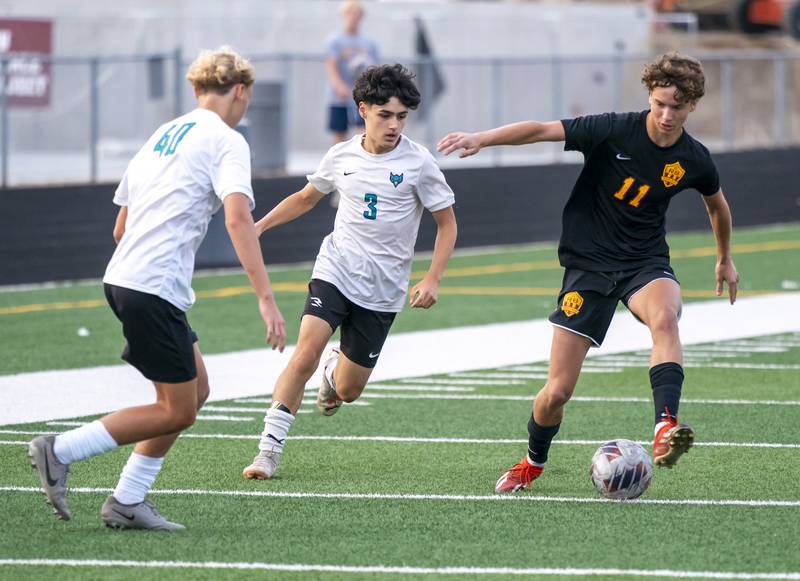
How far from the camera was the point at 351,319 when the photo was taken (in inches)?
313

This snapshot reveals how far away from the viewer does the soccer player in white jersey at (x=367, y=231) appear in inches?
300

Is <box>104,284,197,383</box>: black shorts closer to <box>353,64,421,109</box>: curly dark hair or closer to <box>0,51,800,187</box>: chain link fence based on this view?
<box>353,64,421,109</box>: curly dark hair

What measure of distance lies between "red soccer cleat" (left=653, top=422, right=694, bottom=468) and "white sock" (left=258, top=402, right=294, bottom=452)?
1.84 m

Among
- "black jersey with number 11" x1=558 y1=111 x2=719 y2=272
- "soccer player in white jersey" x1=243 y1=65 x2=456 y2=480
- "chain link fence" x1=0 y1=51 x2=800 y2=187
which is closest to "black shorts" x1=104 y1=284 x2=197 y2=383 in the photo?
"soccer player in white jersey" x1=243 y1=65 x2=456 y2=480

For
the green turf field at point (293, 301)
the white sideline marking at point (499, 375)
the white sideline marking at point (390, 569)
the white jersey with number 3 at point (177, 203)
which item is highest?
the white jersey with number 3 at point (177, 203)

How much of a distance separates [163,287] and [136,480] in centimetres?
79

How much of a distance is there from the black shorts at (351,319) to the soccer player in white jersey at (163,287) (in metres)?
1.53

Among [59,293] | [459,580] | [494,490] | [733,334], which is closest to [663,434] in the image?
[494,490]

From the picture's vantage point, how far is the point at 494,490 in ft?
23.6

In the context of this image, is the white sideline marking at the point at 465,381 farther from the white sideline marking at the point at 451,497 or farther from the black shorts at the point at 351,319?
the white sideline marking at the point at 451,497

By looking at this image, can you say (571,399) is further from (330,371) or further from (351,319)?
(351,319)

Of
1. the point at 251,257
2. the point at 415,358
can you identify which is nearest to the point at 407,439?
the point at 251,257

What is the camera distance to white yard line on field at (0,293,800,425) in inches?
382

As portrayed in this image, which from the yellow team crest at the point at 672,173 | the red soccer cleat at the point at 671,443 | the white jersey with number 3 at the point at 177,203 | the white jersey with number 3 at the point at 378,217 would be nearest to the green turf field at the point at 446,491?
the red soccer cleat at the point at 671,443
